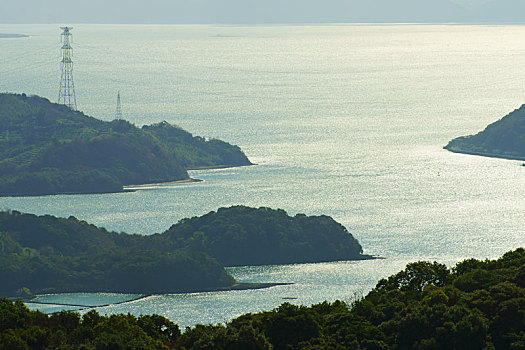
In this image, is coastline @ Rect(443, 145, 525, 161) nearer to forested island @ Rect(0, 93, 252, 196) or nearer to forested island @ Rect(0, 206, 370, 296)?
forested island @ Rect(0, 93, 252, 196)

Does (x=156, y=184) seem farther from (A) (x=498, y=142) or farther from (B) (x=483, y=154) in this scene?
(A) (x=498, y=142)

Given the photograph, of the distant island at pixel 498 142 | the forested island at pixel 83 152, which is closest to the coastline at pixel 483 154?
the distant island at pixel 498 142

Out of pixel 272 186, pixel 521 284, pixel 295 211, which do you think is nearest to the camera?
pixel 521 284

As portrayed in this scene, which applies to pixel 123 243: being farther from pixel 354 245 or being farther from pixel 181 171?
pixel 181 171

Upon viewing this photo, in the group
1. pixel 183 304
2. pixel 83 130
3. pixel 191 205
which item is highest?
pixel 83 130

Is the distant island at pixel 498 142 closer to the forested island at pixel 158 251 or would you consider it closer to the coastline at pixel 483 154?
the coastline at pixel 483 154

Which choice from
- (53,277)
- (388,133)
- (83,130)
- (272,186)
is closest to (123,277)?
(53,277)

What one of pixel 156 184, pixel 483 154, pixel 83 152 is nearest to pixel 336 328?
pixel 156 184
